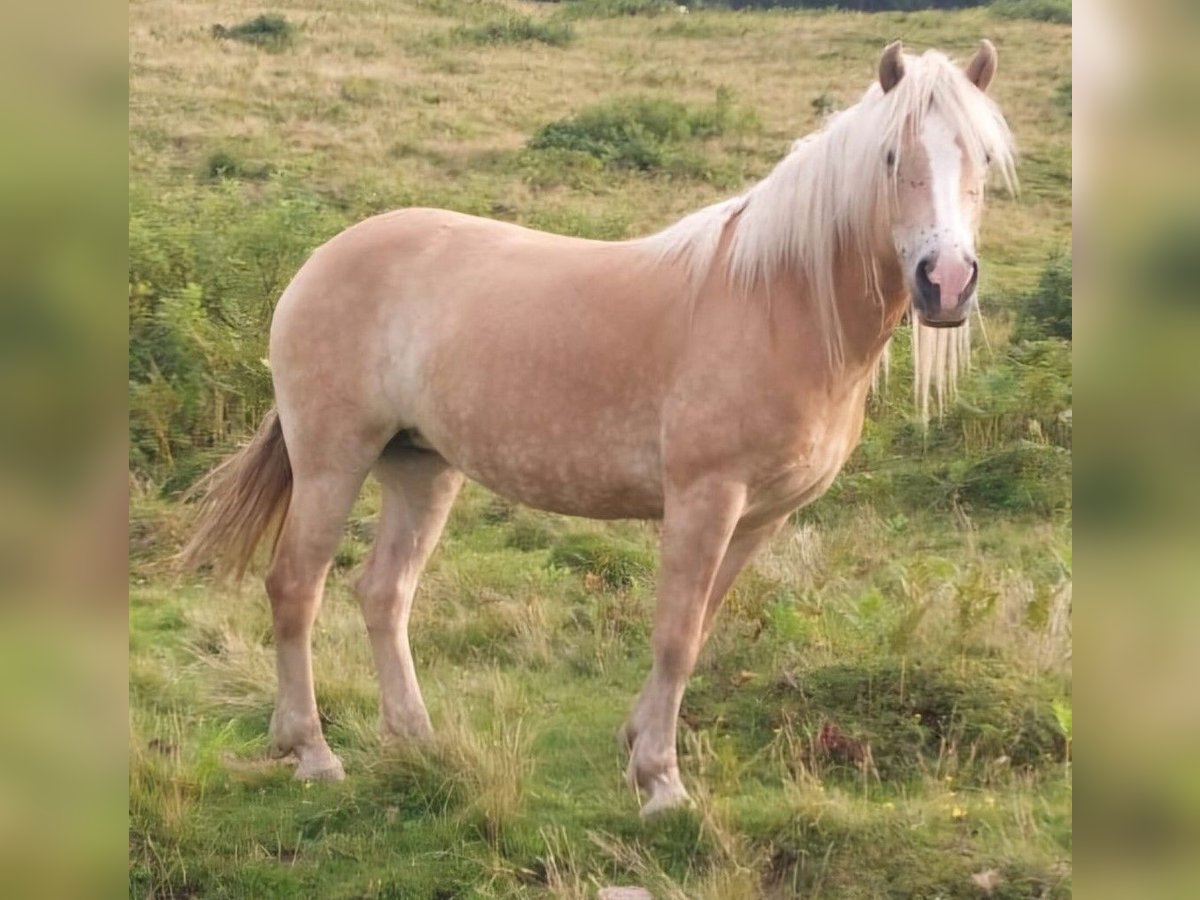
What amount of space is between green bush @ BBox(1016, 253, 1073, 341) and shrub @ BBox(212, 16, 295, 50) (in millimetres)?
8724

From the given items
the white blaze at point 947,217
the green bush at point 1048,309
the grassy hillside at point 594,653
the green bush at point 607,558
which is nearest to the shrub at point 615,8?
the grassy hillside at point 594,653

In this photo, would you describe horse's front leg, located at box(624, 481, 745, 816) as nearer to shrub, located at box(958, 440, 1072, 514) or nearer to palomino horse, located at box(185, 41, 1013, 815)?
palomino horse, located at box(185, 41, 1013, 815)

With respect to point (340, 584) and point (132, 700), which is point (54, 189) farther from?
point (340, 584)

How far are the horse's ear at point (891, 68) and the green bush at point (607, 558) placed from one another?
110 inches

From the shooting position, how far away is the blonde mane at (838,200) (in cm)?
295

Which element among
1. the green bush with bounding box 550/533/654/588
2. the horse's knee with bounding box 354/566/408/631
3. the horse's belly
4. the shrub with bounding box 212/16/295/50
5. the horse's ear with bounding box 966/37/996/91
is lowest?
the green bush with bounding box 550/533/654/588

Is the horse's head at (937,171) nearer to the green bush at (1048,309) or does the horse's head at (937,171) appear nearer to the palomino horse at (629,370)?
the palomino horse at (629,370)

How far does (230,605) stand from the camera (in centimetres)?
516

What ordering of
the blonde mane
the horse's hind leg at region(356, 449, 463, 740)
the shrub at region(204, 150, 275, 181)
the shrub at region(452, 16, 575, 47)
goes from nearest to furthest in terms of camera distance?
the blonde mane, the horse's hind leg at region(356, 449, 463, 740), the shrub at region(204, 150, 275, 181), the shrub at region(452, 16, 575, 47)

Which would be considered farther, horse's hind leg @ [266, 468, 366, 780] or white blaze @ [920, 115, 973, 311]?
horse's hind leg @ [266, 468, 366, 780]

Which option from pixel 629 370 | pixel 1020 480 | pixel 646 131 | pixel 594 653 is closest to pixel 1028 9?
pixel 646 131

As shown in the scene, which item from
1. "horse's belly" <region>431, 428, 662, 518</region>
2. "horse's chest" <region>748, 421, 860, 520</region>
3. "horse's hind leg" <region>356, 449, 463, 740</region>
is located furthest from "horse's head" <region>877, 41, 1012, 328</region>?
"horse's hind leg" <region>356, 449, 463, 740</region>

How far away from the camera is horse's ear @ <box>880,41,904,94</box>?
300 centimetres

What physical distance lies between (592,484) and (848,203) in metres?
1.16
